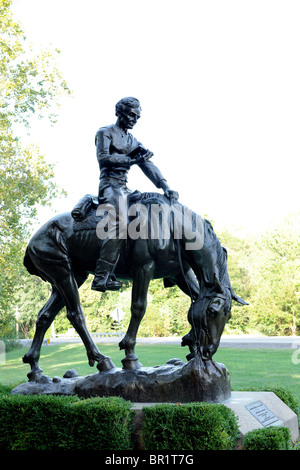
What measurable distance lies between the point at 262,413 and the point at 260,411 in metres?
0.03

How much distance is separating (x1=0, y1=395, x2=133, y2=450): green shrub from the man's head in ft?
9.68

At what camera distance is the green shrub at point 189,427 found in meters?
3.90

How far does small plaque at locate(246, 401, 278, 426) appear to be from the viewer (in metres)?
4.58

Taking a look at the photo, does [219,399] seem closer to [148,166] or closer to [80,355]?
[148,166]

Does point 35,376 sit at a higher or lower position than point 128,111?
lower

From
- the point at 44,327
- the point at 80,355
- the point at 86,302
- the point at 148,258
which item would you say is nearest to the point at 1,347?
the point at 80,355

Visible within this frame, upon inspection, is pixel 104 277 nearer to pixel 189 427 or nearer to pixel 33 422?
pixel 33 422

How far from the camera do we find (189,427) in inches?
156

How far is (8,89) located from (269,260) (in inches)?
661

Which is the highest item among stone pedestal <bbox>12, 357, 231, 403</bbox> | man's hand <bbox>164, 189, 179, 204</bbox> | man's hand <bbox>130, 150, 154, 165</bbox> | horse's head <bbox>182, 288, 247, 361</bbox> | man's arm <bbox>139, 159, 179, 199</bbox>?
man's hand <bbox>130, 150, 154, 165</bbox>

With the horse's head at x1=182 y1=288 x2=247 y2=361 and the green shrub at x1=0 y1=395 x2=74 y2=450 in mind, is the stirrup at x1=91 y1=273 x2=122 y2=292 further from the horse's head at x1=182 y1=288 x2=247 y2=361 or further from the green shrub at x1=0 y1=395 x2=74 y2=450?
the green shrub at x1=0 y1=395 x2=74 y2=450

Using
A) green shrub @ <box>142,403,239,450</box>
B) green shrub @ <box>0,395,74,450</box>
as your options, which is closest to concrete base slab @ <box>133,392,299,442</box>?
green shrub @ <box>142,403,239,450</box>

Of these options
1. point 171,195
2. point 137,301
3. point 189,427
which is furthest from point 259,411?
point 171,195

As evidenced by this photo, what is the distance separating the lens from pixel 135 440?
4266mm
